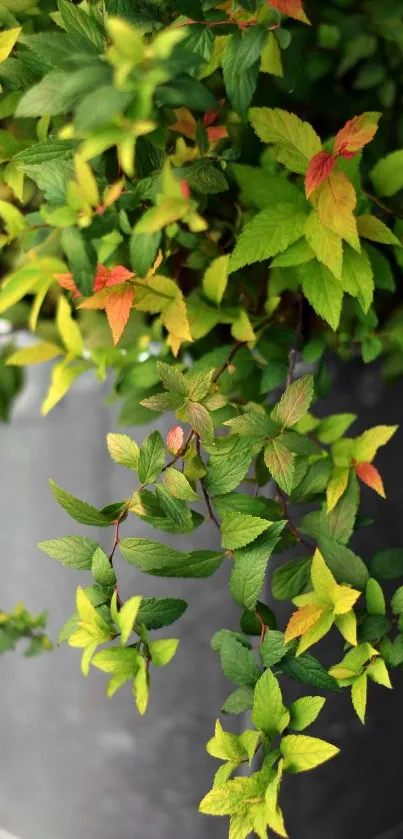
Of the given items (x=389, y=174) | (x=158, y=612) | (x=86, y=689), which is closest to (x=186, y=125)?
(x=389, y=174)

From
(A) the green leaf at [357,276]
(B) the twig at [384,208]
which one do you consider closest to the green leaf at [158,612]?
(A) the green leaf at [357,276]

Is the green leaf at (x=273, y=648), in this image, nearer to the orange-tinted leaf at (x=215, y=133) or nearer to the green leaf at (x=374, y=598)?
the green leaf at (x=374, y=598)

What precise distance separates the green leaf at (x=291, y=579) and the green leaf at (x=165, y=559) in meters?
0.13

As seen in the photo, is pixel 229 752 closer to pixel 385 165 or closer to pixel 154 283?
pixel 154 283

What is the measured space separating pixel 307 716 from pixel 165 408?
183 mm

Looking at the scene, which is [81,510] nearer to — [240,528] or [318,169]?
[240,528]

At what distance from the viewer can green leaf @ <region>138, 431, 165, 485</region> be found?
1.61 feet

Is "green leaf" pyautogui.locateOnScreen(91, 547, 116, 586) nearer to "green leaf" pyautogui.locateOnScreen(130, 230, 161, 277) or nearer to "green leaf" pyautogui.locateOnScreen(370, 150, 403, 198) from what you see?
"green leaf" pyautogui.locateOnScreen(130, 230, 161, 277)

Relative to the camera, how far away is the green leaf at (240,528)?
1.64 feet

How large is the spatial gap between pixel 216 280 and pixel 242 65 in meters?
0.19

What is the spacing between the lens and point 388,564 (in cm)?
66

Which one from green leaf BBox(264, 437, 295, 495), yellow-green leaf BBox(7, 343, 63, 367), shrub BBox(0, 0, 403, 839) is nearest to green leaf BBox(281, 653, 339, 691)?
shrub BBox(0, 0, 403, 839)

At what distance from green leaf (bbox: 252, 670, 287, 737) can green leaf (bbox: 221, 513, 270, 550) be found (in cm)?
7

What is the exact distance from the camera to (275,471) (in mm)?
519
